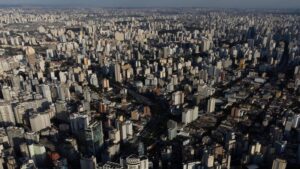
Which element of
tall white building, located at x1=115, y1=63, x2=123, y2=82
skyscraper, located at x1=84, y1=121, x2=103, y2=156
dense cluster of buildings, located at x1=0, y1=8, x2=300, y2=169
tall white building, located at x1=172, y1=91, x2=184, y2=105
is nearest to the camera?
dense cluster of buildings, located at x1=0, y1=8, x2=300, y2=169

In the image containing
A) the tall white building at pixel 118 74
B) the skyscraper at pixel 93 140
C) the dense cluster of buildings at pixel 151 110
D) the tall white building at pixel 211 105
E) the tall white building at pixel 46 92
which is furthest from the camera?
the tall white building at pixel 118 74

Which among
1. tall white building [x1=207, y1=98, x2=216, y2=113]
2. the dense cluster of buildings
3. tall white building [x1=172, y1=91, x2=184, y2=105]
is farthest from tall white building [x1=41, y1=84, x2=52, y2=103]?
tall white building [x1=207, y1=98, x2=216, y2=113]

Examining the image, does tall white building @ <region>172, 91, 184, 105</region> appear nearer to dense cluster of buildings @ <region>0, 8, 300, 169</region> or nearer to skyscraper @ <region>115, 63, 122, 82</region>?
dense cluster of buildings @ <region>0, 8, 300, 169</region>

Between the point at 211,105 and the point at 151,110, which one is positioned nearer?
the point at 211,105

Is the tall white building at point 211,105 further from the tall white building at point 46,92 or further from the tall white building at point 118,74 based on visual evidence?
the tall white building at point 46,92

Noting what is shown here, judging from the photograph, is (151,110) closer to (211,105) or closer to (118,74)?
(211,105)

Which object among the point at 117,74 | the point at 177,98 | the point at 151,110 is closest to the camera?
the point at 151,110

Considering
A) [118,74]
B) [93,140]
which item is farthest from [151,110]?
[118,74]

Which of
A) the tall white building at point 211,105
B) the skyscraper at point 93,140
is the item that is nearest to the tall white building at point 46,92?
the skyscraper at point 93,140
